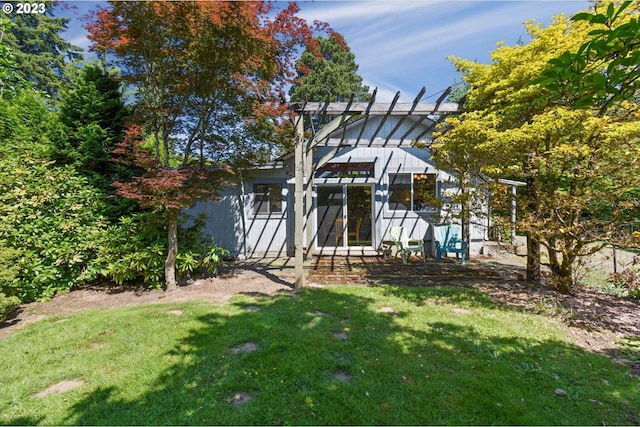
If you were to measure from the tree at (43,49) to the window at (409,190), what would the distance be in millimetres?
22005

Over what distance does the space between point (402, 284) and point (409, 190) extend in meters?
4.06

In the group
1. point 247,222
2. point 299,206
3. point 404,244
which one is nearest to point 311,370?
point 299,206

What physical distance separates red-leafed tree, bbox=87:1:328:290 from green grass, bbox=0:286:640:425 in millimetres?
2181

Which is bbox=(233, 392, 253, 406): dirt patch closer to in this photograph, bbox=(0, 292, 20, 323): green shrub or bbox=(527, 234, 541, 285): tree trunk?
bbox=(0, 292, 20, 323): green shrub

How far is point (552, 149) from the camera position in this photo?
4.26 metres

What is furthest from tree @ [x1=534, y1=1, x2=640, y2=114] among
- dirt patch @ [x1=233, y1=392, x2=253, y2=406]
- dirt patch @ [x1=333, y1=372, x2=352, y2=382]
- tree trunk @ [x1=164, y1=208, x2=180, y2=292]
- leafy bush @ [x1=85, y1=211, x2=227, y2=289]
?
leafy bush @ [x1=85, y1=211, x2=227, y2=289]

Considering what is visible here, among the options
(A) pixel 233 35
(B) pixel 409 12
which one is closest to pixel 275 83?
(A) pixel 233 35

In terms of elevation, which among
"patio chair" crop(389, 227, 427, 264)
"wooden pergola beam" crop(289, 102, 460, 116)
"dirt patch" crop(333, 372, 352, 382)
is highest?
"wooden pergola beam" crop(289, 102, 460, 116)

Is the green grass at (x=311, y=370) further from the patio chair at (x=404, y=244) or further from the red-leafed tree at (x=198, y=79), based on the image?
the patio chair at (x=404, y=244)

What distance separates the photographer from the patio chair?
746cm

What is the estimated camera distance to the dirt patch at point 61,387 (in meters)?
2.49

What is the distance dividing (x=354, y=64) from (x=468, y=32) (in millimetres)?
24142

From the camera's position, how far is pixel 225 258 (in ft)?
28.3

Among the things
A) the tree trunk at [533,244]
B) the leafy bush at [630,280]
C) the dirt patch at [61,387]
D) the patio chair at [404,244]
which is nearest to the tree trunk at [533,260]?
the tree trunk at [533,244]
